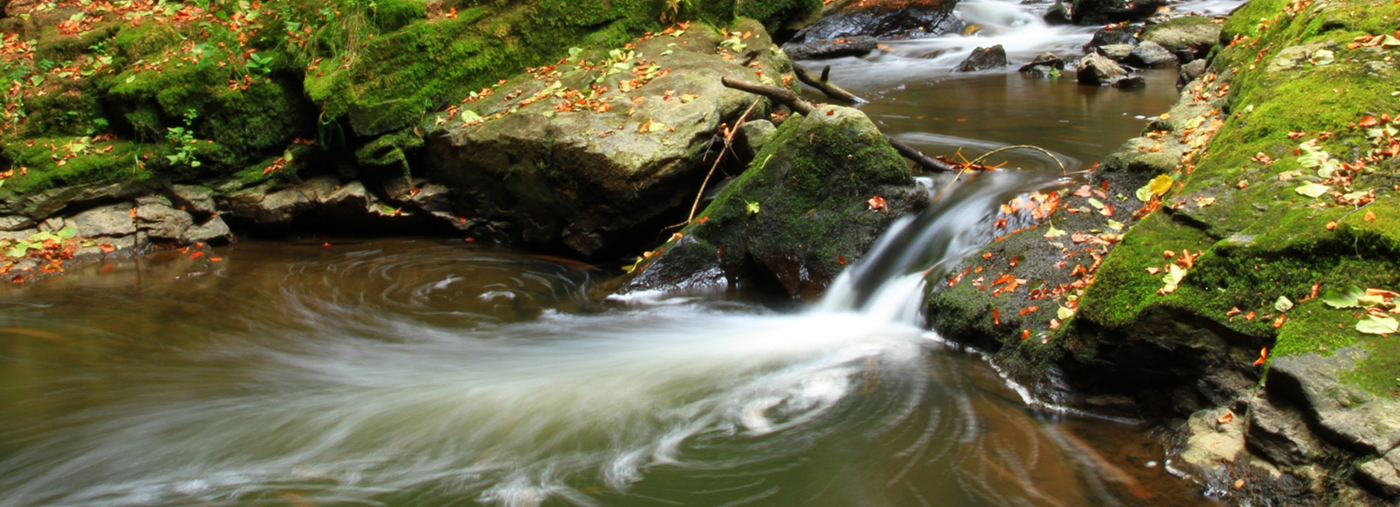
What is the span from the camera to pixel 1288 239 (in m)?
3.42

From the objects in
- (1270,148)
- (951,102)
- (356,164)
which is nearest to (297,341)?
(356,164)

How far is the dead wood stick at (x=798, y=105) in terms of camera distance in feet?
23.8

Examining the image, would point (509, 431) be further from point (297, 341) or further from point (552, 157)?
point (552, 157)

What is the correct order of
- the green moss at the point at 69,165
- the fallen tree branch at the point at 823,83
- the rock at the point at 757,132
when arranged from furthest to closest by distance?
the fallen tree branch at the point at 823,83, the green moss at the point at 69,165, the rock at the point at 757,132

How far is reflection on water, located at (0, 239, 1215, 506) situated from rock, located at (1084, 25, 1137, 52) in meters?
11.8

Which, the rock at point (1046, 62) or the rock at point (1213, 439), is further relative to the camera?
the rock at point (1046, 62)

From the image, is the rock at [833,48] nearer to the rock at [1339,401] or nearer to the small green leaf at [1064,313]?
the small green leaf at [1064,313]

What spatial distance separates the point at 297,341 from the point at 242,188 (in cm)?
Result: 330

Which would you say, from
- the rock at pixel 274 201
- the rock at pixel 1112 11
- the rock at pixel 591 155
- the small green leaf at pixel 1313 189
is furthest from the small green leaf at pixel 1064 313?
the rock at pixel 1112 11

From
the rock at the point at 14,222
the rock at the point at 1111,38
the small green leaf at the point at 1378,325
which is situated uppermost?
the rock at the point at 14,222

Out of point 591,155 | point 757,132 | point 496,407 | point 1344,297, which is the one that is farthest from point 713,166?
point 1344,297

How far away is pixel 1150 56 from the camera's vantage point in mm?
13211

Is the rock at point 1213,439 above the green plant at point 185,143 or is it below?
below

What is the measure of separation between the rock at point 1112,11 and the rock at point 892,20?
2586 mm
